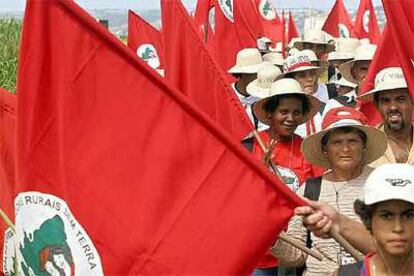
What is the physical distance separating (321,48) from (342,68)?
2003 mm

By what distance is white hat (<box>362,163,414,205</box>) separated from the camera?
3.59 m

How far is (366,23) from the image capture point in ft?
48.2

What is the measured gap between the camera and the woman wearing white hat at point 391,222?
3604mm

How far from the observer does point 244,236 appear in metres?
3.87

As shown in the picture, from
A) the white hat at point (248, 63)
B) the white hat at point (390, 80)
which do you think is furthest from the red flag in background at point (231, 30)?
the white hat at point (390, 80)

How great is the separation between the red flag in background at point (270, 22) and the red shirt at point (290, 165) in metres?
9.74

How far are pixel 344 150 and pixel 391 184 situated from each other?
135 centimetres

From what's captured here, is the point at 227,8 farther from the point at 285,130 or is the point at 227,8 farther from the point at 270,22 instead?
the point at 285,130

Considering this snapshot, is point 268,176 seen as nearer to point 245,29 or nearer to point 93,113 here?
point 93,113

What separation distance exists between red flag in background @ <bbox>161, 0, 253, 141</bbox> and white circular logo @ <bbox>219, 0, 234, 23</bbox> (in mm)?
5118

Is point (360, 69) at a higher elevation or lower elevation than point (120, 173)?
higher

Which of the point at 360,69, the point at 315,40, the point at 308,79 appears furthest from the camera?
the point at 315,40

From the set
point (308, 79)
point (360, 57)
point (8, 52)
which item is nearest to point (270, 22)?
point (8, 52)

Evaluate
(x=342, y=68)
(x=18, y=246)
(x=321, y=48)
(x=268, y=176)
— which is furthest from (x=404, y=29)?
(x=321, y=48)
